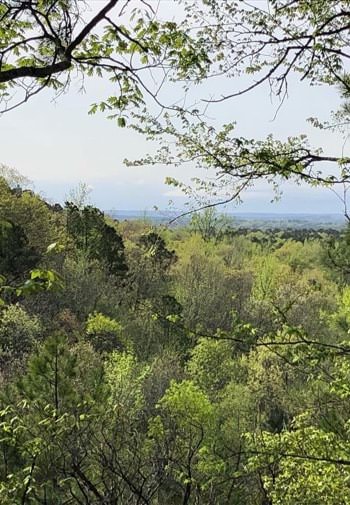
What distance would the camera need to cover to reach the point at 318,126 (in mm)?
3471

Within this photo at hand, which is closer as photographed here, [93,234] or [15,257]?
[15,257]

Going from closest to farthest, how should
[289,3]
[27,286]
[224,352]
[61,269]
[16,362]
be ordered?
[27,286]
[289,3]
[16,362]
[224,352]
[61,269]

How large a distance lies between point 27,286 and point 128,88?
140cm

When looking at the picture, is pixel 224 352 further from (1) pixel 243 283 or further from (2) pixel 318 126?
(2) pixel 318 126

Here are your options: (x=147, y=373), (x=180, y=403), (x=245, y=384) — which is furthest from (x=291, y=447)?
(x=245, y=384)

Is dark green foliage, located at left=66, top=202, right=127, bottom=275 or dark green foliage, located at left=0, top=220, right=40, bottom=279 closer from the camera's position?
dark green foliage, located at left=0, top=220, right=40, bottom=279

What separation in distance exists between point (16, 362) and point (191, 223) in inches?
588

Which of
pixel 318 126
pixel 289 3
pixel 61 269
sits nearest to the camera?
pixel 289 3

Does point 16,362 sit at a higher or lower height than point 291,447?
lower

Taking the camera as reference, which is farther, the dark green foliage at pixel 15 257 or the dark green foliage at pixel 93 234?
the dark green foliage at pixel 93 234

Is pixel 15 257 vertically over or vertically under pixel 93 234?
under

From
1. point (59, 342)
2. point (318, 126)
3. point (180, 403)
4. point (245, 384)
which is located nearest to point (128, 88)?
point (318, 126)

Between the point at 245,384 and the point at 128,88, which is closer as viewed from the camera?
the point at 128,88

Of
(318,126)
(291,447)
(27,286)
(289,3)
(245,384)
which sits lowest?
(245,384)
